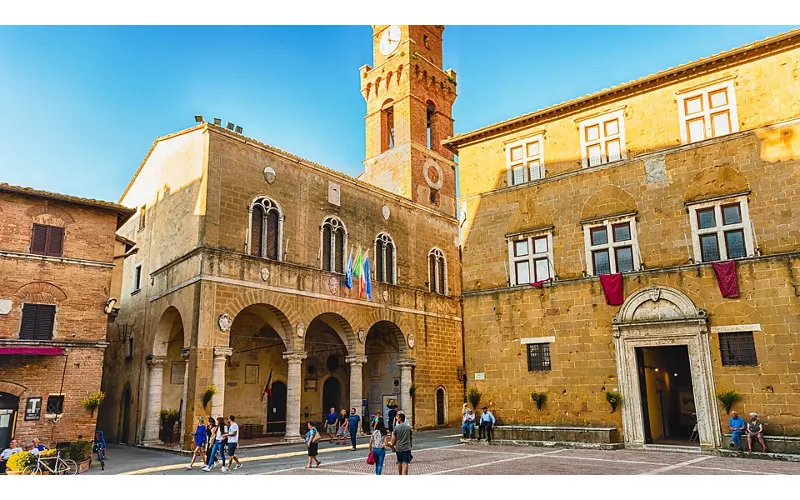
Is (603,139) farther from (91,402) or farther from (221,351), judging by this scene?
(91,402)

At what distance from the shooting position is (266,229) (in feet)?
74.8

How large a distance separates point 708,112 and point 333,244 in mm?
14836

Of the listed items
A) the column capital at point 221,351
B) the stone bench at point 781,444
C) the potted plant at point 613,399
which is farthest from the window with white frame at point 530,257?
the column capital at point 221,351

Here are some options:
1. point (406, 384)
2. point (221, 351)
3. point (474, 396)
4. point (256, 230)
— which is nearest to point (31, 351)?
point (221, 351)

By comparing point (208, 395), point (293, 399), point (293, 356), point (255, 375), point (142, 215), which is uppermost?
point (142, 215)

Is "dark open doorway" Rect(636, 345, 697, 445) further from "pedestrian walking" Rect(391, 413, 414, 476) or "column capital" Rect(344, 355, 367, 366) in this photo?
"column capital" Rect(344, 355, 367, 366)

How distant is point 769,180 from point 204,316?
58.3 feet

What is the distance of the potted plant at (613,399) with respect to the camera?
17.5 metres

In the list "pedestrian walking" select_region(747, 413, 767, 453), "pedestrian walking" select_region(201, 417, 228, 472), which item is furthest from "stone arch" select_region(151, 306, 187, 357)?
"pedestrian walking" select_region(747, 413, 767, 453)

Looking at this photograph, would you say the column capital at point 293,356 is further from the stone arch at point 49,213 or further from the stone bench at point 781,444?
the stone bench at point 781,444

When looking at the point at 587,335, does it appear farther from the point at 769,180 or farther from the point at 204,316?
the point at 204,316

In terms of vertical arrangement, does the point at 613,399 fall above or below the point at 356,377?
below

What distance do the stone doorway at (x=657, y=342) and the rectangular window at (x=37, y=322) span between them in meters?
17.5

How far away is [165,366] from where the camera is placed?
78.5 ft
